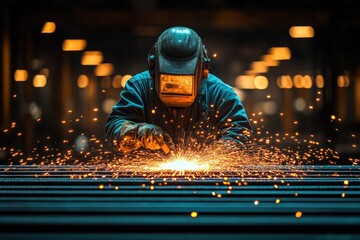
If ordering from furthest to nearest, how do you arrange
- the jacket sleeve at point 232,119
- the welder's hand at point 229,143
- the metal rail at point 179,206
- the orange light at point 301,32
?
the orange light at point 301,32 → the jacket sleeve at point 232,119 → the welder's hand at point 229,143 → the metal rail at point 179,206

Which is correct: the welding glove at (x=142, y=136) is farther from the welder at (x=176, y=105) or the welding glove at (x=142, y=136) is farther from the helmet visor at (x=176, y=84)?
the helmet visor at (x=176, y=84)

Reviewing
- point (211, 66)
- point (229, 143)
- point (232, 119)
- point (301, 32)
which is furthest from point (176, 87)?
point (301, 32)

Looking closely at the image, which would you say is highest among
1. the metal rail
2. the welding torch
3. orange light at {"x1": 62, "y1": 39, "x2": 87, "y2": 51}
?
orange light at {"x1": 62, "y1": 39, "x2": 87, "y2": 51}

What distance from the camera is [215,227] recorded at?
75 cm

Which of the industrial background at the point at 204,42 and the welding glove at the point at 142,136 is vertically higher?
the industrial background at the point at 204,42

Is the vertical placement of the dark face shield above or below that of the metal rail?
above

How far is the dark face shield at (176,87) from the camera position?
2.13 meters

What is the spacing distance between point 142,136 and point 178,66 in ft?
0.86

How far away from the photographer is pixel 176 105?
2.27 meters

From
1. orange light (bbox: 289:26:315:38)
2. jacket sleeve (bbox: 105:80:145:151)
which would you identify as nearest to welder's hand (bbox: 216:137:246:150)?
jacket sleeve (bbox: 105:80:145:151)

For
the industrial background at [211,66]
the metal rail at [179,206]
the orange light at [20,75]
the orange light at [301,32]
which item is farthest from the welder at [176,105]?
the orange light at [20,75]

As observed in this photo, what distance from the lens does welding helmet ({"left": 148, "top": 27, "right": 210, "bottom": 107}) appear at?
2.13m

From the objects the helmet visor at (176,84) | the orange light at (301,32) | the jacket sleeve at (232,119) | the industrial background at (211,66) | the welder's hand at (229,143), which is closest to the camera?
the helmet visor at (176,84)

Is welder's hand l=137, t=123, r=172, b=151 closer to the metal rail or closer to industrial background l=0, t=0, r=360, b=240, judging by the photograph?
the metal rail
